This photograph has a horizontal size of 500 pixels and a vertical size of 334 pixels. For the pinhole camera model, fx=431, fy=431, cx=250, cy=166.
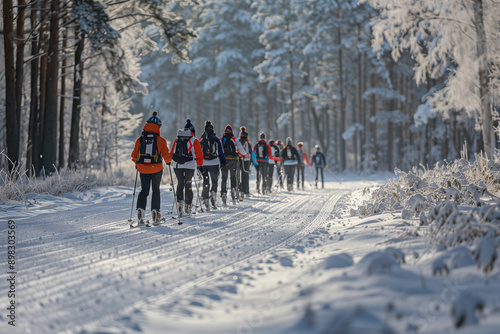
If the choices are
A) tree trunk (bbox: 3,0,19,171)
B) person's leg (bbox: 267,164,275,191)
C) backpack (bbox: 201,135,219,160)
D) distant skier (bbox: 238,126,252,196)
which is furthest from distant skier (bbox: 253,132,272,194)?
tree trunk (bbox: 3,0,19,171)

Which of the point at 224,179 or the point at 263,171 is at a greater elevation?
the point at 263,171

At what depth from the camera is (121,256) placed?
19.3ft

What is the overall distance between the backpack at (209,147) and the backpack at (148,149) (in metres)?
3.09

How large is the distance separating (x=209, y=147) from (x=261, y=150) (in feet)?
19.2

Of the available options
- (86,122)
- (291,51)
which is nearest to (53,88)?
(86,122)

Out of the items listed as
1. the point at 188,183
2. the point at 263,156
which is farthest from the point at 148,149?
the point at 263,156

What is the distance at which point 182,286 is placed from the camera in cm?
443

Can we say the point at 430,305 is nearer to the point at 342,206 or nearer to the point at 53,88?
the point at 342,206

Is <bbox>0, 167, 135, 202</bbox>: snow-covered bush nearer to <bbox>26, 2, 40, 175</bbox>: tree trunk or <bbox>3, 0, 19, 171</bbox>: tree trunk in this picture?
<bbox>3, 0, 19, 171</bbox>: tree trunk

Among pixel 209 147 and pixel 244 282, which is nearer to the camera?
pixel 244 282

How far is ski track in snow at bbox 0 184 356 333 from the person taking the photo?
3875 mm

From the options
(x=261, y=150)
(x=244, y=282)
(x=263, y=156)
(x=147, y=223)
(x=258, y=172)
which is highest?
(x=261, y=150)

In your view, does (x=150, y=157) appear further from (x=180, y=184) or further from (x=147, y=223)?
(x=180, y=184)

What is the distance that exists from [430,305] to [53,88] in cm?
1516
